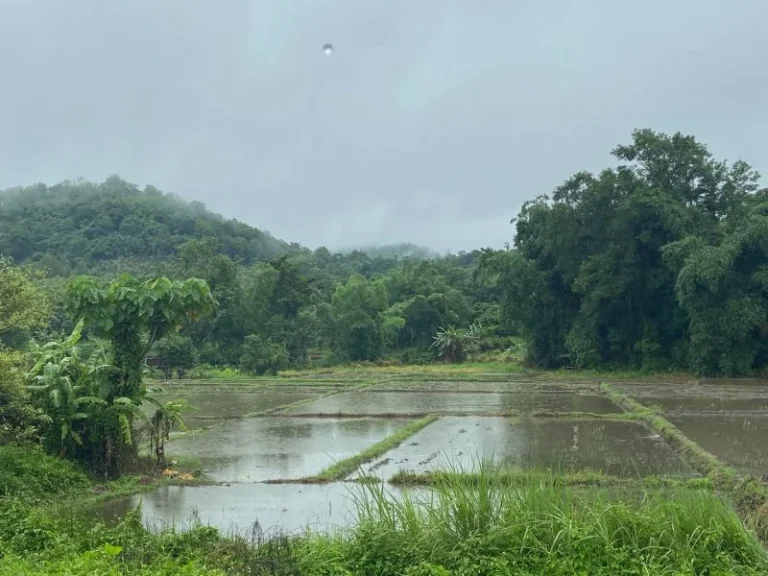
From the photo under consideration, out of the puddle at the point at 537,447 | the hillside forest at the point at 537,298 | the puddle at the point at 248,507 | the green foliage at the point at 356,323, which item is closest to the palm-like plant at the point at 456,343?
the hillside forest at the point at 537,298

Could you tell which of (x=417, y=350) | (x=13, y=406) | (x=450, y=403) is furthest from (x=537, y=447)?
(x=417, y=350)

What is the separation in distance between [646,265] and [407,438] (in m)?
17.3

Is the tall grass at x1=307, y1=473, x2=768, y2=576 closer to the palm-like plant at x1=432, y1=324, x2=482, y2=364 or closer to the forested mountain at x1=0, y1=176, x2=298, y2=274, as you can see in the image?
the palm-like plant at x1=432, y1=324, x2=482, y2=364

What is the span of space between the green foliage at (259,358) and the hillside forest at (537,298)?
0.24ft

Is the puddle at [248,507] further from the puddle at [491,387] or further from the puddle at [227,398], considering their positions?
the puddle at [491,387]

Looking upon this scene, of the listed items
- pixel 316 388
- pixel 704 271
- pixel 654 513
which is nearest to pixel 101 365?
pixel 654 513

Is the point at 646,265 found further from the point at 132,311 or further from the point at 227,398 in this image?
the point at 132,311

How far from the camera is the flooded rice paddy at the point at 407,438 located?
9.29 m

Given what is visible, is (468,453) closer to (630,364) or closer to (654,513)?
(654,513)

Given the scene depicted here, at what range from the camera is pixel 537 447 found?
12.9m

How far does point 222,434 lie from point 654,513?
12.0 m

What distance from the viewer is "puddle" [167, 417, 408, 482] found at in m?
11.7

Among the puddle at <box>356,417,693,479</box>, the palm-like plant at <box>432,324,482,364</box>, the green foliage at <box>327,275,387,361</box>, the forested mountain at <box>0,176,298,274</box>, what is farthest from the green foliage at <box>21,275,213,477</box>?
the forested mountain at <box>0,176,298,274</box>

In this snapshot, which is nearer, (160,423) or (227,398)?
(160,423)
